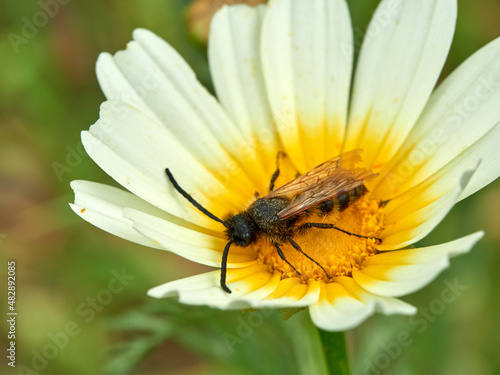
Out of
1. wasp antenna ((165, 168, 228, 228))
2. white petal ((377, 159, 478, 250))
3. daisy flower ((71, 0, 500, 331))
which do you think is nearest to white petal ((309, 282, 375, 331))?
daisy flower ((71, 0, 500, 331))

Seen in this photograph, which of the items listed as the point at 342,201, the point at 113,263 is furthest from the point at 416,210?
the point at 113,263

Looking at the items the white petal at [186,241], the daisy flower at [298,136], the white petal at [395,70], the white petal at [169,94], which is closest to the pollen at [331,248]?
the daisy flower at [298,136]

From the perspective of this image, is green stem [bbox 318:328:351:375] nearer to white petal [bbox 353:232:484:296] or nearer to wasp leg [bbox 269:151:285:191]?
white petal [bbox 353:232:484:296]

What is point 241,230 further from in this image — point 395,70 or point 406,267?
point 395,70

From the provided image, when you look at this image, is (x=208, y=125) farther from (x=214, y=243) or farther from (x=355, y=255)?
(x=355, y=255)

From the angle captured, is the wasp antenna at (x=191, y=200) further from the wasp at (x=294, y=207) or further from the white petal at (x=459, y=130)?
the white petal at (x=459, y=130)

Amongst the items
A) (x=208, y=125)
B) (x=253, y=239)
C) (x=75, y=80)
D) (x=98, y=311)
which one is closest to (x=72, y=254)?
(x=98, y=311)
